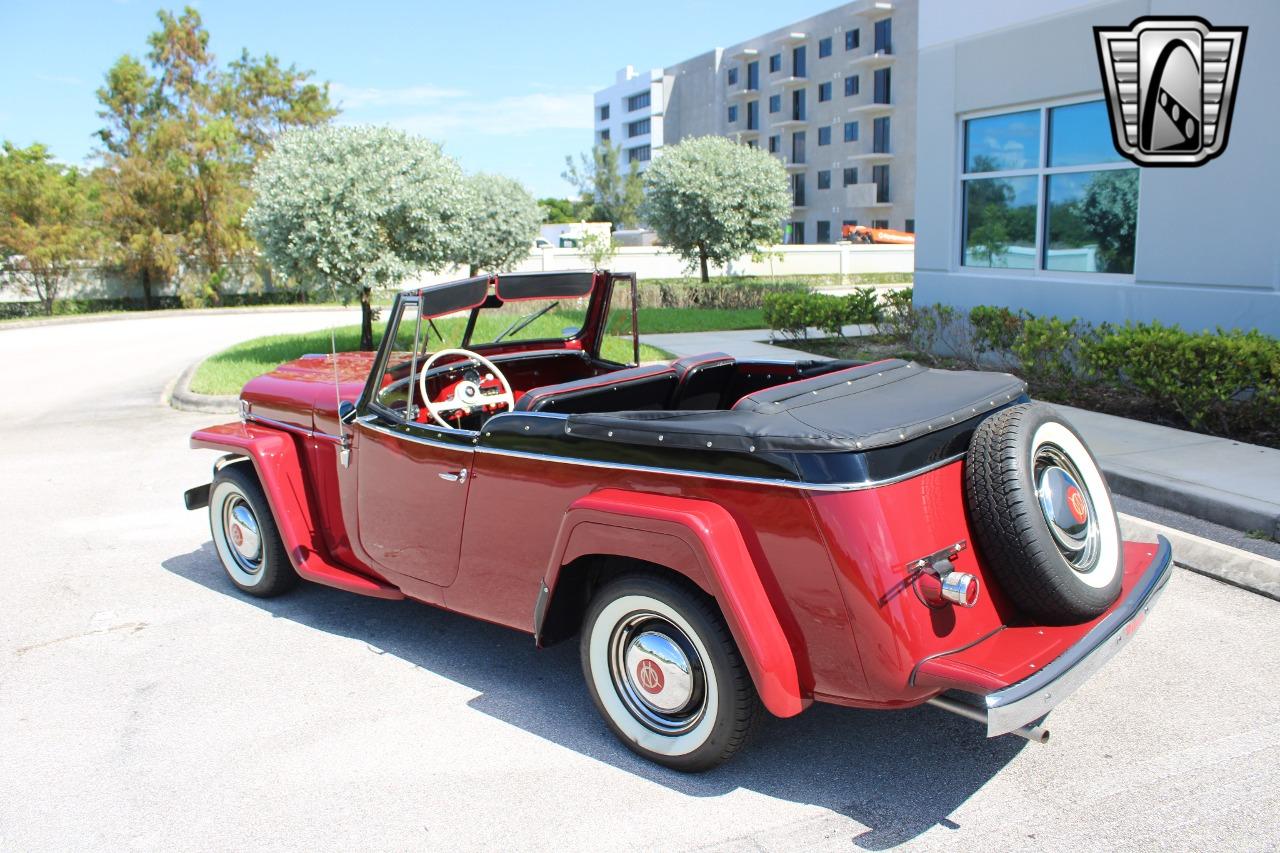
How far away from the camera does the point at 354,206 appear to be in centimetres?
1376

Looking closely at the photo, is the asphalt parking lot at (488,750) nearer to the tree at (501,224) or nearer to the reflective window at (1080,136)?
the reflective window at (1080,136)

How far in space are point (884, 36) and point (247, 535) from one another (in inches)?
2294

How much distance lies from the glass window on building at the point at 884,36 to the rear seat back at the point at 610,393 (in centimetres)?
5716

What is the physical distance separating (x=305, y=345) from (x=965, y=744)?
1478 cm

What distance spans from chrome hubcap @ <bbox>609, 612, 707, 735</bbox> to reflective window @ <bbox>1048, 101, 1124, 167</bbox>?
8733mm

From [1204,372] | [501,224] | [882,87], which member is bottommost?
[1204,372]

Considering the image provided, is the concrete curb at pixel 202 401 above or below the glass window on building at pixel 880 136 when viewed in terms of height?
below

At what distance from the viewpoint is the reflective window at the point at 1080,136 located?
10.1m

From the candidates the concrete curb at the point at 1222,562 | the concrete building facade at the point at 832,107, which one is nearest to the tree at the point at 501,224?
the concrete curb at the point at 1222,562

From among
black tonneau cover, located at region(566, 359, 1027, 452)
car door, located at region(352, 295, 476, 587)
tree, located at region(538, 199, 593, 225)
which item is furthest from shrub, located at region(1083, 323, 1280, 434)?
tree, located at region(538, 199, 593, 225)

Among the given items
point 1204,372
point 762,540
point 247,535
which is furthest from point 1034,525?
point 1204,372

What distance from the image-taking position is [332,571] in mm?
4742

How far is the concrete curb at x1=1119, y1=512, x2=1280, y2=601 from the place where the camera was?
16.3 ft

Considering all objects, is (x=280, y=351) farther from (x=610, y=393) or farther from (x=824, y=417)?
(x=824, y=417)
